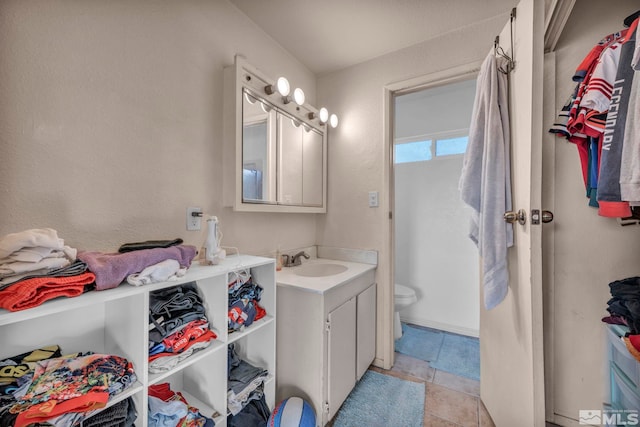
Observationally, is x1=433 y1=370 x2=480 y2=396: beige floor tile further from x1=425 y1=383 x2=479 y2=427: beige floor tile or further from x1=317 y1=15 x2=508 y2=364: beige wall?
x1=317 y1=15 x2=508 y2=364: beige wall

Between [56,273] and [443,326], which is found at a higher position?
[56,273]

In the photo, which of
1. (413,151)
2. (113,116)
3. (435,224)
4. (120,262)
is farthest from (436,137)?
(120,262)

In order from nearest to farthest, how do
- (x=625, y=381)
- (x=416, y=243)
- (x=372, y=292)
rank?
(x=625, y=381), (x=372, y=292), (x=416, y=243)

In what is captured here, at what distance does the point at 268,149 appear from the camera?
5.08 ft

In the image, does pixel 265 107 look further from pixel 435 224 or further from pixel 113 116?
pixel 435 224

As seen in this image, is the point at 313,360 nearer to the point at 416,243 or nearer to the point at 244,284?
the point at 244,284

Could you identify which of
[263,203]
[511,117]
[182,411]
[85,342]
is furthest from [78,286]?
[511,117]


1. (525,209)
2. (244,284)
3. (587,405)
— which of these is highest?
(525,209)

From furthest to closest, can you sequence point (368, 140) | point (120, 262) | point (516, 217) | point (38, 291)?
point (368, 140)
point (516, 217)
point (120, 262)
point (38, 291)

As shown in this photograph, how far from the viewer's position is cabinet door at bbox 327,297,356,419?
128 centimetres

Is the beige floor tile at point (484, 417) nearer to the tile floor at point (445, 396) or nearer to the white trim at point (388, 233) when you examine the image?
the tile floor at point (445, 396)

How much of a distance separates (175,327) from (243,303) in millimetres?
285

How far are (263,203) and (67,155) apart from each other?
2.73 ft

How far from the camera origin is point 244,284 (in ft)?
3.96
